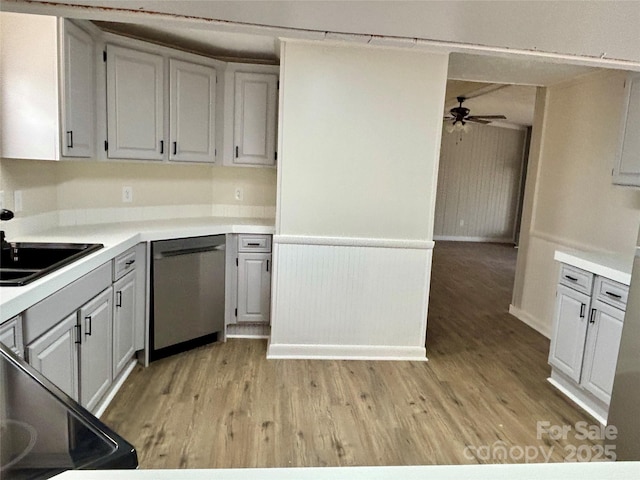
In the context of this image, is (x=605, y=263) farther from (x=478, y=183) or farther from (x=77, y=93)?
(x=478, y=183)

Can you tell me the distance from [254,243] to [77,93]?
154 cm

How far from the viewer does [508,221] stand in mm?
9602

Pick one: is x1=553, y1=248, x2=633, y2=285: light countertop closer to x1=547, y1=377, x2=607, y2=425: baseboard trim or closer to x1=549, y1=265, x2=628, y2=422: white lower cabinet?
x1=549, y1=265, x2=628, y2=422: white lower cabinet

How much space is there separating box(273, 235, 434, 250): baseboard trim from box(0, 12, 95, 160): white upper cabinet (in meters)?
1.47

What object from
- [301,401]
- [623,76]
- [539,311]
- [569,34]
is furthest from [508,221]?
[569,34]

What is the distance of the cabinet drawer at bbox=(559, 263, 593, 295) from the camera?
105 inches

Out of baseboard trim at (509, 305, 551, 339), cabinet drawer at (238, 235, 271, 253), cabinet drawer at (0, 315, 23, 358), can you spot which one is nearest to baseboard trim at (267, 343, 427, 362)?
cabinet drawer at (238, 235, 271, 253)

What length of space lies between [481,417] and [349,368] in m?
0.95

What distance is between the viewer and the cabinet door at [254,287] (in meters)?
3.49

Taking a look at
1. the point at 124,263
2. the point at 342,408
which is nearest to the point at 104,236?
the point at 124,263

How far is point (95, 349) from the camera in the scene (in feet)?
7.45

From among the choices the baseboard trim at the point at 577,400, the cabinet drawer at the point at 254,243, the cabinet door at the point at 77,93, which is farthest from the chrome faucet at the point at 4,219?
the baseboard trim at the point at 577,400

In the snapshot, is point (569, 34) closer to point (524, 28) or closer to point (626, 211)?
point (524, 28)

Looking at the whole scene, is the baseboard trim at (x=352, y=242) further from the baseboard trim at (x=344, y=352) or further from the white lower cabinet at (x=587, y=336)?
the white lower cabinet at (x=587, y=336)
